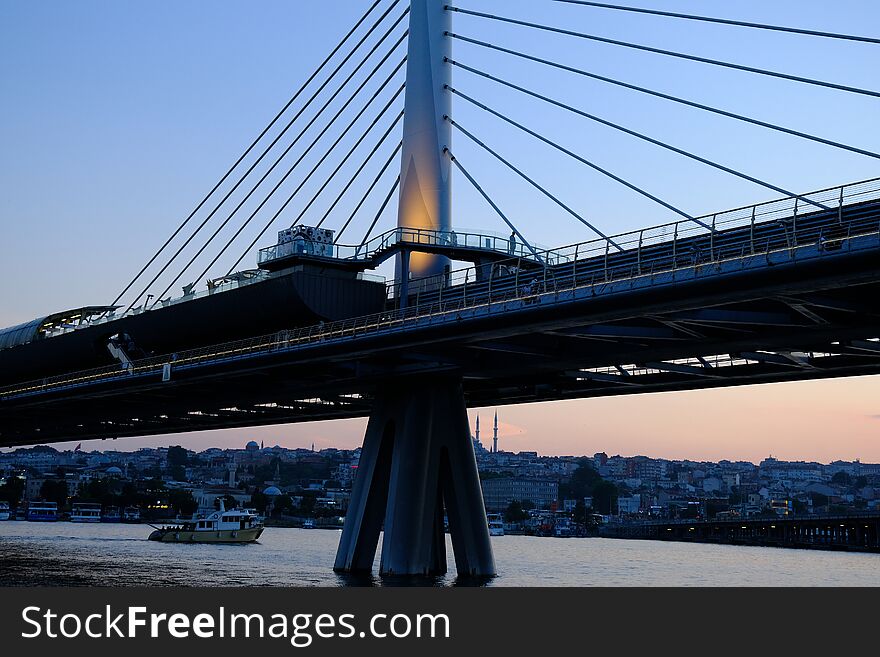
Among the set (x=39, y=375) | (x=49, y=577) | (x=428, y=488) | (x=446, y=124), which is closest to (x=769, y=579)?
(x=428, y=488)

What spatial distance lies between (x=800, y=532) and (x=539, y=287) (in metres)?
141

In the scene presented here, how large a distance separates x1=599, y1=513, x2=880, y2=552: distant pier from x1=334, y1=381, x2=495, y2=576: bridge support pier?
374 feet

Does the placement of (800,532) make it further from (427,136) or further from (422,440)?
(427,136)

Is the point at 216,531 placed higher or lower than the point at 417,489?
lower

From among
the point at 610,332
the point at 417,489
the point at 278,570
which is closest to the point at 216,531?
the point at 278,570

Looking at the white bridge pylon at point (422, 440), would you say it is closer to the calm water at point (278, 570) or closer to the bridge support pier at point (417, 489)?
A: the bridge support pier at point (417, 489)

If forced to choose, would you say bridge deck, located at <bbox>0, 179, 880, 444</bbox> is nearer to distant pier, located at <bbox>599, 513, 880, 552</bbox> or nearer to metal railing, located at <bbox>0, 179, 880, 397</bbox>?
metal railing, located at <bbox>0, 179, 880, 397</bbox>

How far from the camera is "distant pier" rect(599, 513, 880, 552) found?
164 metres

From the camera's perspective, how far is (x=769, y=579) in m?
82.9

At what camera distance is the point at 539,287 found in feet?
156

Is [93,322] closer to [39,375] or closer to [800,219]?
[39,375]
